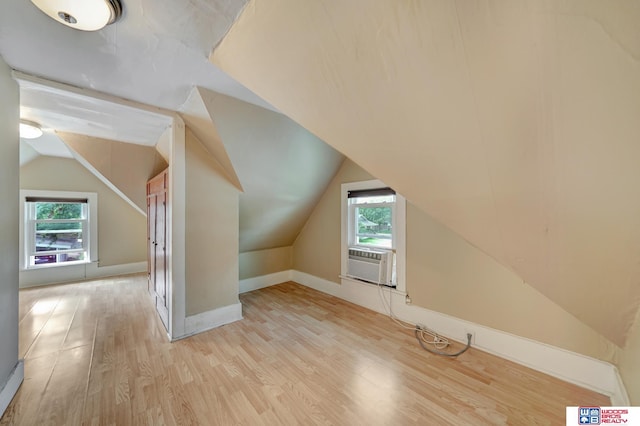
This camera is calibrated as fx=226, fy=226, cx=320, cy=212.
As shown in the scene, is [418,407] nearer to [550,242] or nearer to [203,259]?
[550,242]

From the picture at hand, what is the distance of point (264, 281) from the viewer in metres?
3.86

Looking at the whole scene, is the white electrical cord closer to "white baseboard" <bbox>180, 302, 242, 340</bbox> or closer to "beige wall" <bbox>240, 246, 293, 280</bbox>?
"white baseboard" <bbox>180, 302, 242, 340</bbox>

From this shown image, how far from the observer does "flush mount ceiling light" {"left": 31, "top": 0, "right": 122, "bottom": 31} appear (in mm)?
967

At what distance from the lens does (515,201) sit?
36.7 inches

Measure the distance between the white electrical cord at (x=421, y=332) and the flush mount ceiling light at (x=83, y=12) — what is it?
3.07 m

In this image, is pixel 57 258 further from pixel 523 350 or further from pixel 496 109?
pixel 523 350

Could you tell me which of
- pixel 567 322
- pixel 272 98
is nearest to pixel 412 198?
pixel 272 98

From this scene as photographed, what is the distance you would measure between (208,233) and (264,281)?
1675mm

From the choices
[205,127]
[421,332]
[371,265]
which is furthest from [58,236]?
→ [421,332]

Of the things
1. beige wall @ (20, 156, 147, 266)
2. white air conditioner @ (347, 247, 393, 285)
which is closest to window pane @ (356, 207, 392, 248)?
white air conditioner @ (347, 247, 393, 285)

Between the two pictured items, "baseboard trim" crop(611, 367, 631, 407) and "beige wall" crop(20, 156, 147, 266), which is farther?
"beige wall" crop(20, 156, 147, 266)

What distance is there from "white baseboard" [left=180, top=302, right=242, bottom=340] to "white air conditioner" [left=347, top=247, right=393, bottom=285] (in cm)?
154

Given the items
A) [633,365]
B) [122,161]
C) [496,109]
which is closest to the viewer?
[496,109]

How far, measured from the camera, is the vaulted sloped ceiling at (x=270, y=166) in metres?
2.11
